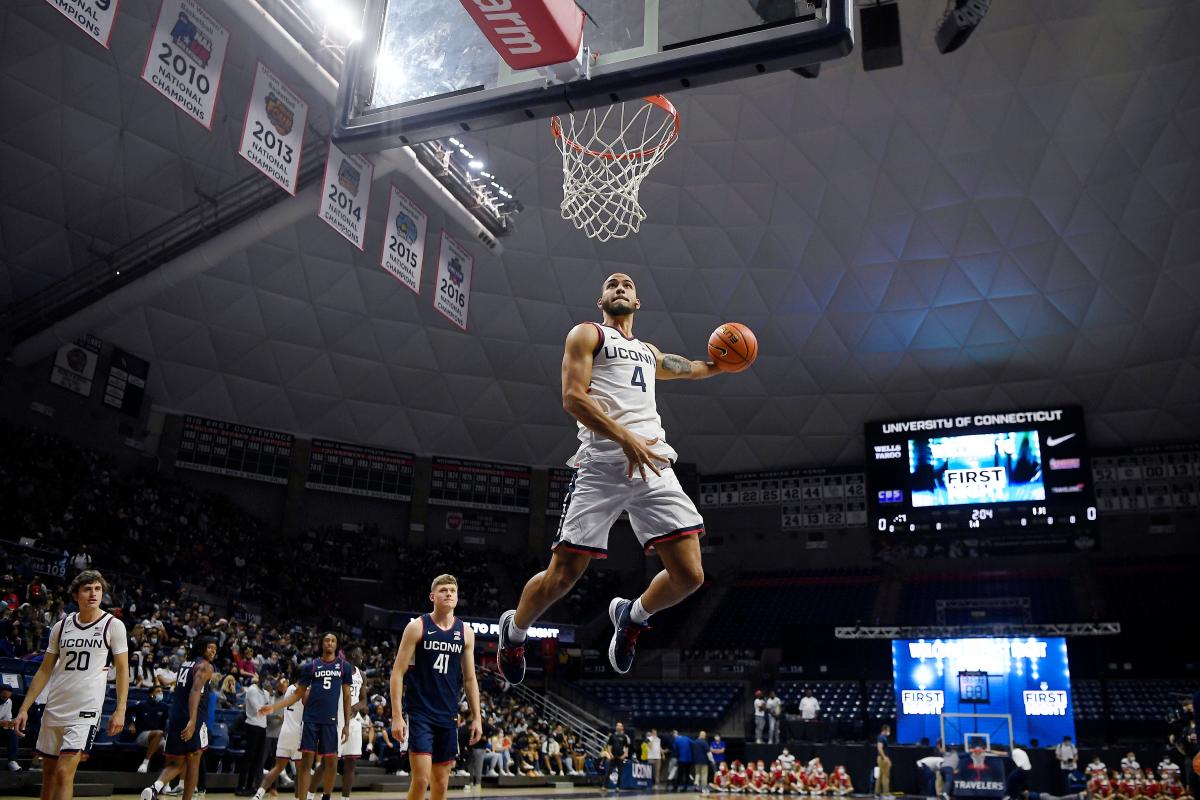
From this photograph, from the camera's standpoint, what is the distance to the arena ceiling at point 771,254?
22.4 metres

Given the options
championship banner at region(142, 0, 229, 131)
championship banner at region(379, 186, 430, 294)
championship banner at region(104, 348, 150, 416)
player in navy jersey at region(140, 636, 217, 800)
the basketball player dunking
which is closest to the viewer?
the basketball player dunking

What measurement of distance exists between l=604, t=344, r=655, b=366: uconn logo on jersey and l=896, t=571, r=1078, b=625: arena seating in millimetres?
29227

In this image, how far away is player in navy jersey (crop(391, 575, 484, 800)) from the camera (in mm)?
6719

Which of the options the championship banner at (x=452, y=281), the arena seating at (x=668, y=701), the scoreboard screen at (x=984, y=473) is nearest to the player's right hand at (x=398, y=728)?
the championship banner at (x=452, y=281)

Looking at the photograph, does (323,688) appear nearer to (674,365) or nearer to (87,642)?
(87,642)

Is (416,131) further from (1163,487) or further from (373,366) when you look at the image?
(1163,487)

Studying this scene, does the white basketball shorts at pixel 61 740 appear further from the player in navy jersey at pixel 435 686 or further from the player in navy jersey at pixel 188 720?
the player in navy jersey at pixel 435 686

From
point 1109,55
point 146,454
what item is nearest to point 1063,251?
point 1109,55

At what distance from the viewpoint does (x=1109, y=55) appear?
22.2 metres

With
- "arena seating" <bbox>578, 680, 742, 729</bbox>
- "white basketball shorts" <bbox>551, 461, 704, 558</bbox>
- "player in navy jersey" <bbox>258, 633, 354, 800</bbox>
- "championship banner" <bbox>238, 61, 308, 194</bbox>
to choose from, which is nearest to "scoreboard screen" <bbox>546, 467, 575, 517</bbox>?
"arena seating" <bbox>578, 680, 742, 729</bbox>

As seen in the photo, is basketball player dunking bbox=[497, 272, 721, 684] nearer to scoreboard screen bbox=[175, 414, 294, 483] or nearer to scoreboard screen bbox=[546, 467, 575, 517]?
scoreboard screen bbox=[175, 414, 294, 483]

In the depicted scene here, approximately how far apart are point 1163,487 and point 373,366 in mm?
26876

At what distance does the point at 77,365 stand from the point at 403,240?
13419 millimetres

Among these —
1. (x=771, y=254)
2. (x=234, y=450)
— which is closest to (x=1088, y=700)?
(x=771, y=254)
